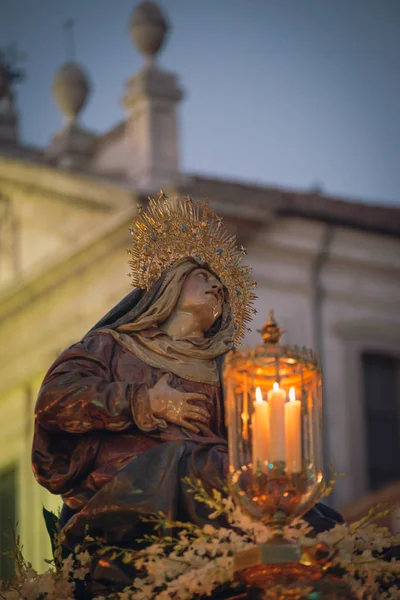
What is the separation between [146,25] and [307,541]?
80.6 feet

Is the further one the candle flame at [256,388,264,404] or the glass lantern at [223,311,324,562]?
the candle flame at [256,388,264,404]

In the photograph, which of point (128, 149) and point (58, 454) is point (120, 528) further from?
point (128, 149)

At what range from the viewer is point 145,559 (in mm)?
9617

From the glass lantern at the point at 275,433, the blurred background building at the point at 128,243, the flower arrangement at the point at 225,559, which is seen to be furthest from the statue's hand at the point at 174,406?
the blurred background building at the point at 128,243

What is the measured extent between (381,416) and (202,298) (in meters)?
24.3

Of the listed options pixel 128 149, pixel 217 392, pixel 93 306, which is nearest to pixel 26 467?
pixel 93 306

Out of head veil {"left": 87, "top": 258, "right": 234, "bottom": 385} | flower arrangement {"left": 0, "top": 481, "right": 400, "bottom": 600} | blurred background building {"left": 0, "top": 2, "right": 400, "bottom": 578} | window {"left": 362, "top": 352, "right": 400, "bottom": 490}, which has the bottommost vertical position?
flower arrangement {"left": 0, "top": 481, "right": 400, "bottom": 600}

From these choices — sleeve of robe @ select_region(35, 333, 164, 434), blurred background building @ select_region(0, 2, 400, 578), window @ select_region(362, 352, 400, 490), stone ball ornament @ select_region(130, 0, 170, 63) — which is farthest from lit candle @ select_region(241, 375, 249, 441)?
window @ select_region(362, 352, 400, 490)

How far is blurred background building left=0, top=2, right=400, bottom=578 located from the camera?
111 feet

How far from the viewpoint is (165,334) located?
10.7 metres

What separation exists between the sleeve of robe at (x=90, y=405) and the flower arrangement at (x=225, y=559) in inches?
22.1

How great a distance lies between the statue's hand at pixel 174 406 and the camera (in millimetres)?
10188

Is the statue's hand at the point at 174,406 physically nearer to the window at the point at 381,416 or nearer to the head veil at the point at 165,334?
the head veil at the point at 165,334

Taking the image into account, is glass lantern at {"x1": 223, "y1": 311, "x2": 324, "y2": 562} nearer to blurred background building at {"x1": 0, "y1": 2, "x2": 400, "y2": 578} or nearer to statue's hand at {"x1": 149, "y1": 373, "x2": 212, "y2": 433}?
statue's hand at {"x1": 149, "y1": 373, "x2": 212, "y2": 433}
